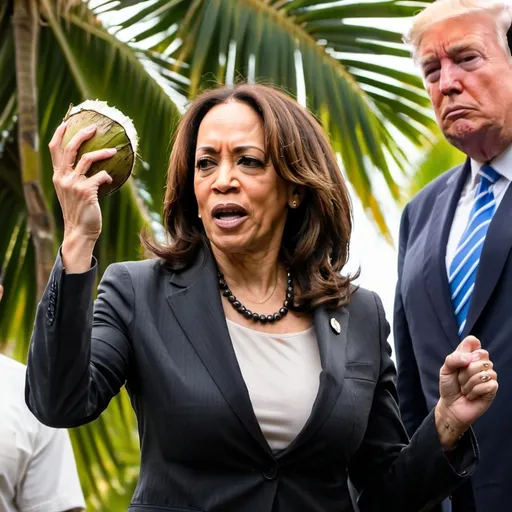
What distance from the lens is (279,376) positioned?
3.62m

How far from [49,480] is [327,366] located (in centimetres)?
162

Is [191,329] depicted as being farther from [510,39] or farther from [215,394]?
[510,39]

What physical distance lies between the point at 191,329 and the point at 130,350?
171 millimetres

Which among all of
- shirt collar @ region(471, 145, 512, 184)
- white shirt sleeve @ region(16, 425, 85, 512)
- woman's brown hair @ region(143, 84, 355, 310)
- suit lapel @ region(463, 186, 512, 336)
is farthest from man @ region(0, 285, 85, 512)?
shirt collar @ region(471, 145, 512, 184)

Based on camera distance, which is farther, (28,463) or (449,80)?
(28,463)

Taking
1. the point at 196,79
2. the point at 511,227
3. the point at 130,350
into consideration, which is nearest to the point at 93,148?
the point at 130,350

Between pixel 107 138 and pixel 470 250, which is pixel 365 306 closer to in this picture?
pixel 470 250

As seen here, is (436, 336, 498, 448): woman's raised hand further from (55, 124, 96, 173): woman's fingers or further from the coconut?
(55, 124, 96, 173): woman's fingers

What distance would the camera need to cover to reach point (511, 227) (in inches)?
166

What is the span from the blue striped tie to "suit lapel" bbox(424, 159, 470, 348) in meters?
0.03

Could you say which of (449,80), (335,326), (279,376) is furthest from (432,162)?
(279,376)

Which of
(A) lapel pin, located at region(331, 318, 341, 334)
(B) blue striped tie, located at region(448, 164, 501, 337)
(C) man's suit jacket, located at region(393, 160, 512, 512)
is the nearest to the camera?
(A) lapel pin, located at region(331, 318, 341, 334)

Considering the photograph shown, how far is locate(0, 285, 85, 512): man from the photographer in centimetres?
485

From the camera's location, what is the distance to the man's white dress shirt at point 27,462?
485 centimetres
